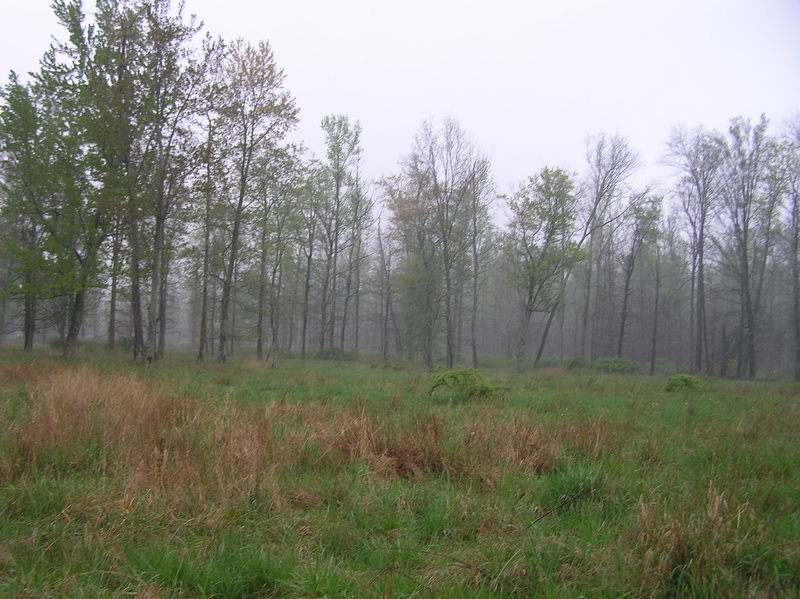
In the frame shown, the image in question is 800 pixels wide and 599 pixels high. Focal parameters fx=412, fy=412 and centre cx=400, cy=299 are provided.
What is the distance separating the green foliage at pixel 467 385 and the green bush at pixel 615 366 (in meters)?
23.2

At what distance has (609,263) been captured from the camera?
123 ft

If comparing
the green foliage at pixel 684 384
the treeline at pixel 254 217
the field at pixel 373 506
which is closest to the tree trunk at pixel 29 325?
the treeline at pixel 254 217

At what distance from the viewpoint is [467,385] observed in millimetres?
8578

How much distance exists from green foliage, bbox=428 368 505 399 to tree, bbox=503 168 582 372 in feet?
51.1

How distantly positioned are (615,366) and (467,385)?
80.7 feet

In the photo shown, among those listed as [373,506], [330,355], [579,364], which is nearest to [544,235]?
[579,364]

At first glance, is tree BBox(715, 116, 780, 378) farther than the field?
Yes

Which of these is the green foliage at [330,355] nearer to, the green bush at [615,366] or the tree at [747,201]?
the green bush at [615,366]

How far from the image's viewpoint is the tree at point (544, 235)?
22984mm

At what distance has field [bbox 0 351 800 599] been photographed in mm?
2320

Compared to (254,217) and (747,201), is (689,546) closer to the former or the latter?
(254,217)

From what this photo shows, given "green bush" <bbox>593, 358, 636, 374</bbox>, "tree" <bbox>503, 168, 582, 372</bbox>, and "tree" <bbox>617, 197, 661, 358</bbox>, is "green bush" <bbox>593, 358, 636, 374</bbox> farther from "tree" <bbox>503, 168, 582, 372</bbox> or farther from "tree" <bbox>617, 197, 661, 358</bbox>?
"tree" <bbox>503, 168, 582, 372</bbox>

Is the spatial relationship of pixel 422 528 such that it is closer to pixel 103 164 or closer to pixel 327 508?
pixel 327 508

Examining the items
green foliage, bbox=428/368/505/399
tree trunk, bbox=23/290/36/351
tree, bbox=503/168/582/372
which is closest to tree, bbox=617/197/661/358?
tree, bbox=503/168/582/372
